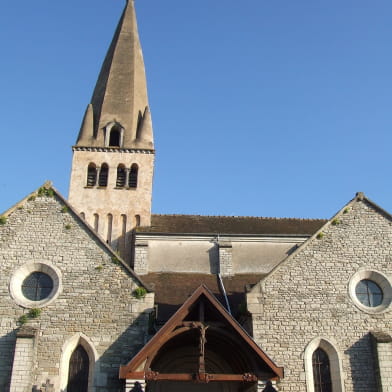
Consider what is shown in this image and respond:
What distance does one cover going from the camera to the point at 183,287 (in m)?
20.2

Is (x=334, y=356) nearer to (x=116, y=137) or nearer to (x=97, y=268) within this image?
(x=97, y=268)

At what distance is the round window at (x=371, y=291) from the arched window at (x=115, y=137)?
54.9 ft

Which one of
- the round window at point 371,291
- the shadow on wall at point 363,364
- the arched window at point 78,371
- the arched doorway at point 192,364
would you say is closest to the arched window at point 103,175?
the arched doorway at point 192,364

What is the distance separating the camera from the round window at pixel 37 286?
1666cm

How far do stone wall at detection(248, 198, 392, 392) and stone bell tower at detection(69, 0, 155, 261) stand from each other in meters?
10.7

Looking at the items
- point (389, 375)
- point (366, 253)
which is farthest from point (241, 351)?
point (366, 253)

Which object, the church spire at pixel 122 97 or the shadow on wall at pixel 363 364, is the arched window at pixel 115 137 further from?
the shadow on wall at pixel 363 364

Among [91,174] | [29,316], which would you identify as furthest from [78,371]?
[91,174]

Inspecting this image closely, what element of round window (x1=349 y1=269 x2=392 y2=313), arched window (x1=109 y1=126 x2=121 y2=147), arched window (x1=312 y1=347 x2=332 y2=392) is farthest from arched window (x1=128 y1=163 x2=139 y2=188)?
arched window (x1=312 y1=347 x2=332 y2=392)

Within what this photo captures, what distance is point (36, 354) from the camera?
51.0ft

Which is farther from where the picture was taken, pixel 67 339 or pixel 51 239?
pixel 51 239

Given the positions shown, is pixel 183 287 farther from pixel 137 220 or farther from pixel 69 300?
pixel 137 220

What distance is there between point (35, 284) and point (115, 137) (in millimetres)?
14578

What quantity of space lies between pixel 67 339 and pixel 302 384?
698 cm
